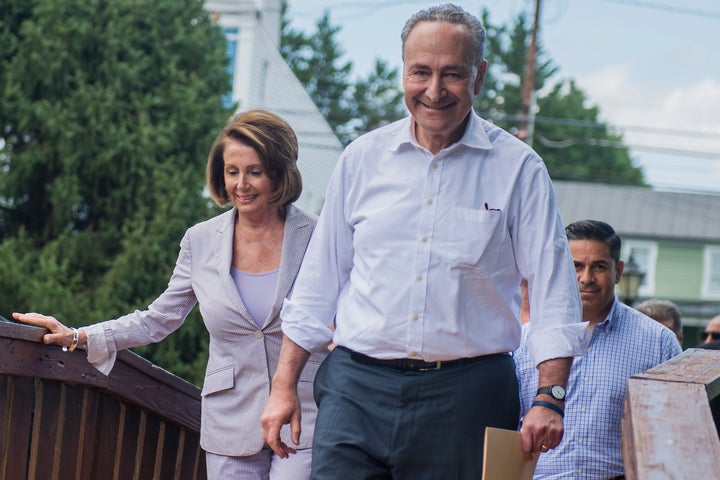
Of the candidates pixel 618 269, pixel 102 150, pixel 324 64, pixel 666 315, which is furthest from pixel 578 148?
pixel 618 269

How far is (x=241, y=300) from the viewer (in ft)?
12.6

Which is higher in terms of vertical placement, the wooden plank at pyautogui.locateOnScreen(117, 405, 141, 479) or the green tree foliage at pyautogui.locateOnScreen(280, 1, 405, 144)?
the green tree foliage at pyautogui.locateOnScreen(280, 1, 405, 144)

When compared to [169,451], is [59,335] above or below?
above

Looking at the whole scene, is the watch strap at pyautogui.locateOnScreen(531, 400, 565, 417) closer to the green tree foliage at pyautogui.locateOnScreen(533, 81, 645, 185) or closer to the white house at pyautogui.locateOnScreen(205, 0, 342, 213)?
the white house at pyautogui.locateOnScreen(205, 0, 342, 213)

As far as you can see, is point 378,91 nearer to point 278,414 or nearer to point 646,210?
point 646,210

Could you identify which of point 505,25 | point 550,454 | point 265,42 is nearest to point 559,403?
point 550,454

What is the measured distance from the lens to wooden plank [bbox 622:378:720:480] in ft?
7.23

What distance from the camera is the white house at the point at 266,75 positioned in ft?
60.4

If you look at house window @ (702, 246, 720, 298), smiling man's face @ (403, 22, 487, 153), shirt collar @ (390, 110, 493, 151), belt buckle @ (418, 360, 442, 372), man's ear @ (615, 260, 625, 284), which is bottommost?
belt buckle @ (418, 360, 442, 372)

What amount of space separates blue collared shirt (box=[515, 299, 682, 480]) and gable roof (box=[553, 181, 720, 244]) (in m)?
32.3

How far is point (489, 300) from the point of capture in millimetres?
2932

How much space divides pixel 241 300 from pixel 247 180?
423 millimetres

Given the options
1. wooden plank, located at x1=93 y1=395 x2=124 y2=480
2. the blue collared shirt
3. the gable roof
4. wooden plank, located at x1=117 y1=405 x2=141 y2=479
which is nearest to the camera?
the blue collared shirt

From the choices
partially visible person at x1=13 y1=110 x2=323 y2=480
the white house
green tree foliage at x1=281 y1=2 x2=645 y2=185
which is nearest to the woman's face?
partially visible person at x1=13 y1=110 x2=323 y2=480
